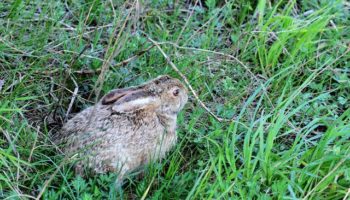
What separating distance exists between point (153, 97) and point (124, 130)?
286mm

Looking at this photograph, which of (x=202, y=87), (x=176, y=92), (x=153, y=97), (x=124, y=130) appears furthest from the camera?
(x=202, y=87)

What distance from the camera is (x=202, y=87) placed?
465 centimetres

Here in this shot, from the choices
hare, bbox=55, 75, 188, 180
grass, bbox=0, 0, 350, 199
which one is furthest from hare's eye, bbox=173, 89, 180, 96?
grass, bbox=0, 0, 350, 199

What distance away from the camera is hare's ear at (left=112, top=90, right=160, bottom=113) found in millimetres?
3912

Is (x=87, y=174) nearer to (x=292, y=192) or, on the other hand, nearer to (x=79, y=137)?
(x=79, y=137)

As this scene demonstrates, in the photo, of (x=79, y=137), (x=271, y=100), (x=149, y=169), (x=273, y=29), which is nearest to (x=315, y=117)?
(x=271, y=100)

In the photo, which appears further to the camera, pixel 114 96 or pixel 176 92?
pixel 176 92

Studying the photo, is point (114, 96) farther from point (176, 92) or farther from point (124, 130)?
point (176, 92)

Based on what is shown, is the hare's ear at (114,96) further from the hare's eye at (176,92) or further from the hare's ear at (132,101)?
the hare's eye at (176,92)

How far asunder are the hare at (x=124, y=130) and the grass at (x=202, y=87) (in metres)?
0.10

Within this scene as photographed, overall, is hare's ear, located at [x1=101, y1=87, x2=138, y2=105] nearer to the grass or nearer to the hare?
the hare

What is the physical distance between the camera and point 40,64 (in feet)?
14.8

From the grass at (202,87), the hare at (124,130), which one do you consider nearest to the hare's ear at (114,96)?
the hare at (124,130)

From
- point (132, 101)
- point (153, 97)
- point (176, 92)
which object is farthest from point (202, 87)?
point (132, 101)
